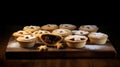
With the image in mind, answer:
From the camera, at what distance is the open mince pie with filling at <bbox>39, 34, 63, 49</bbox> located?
2.80 meters

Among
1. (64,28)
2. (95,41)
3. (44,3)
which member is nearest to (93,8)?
(44,3)

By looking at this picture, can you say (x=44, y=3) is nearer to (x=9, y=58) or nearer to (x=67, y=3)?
(x=67, y=3)

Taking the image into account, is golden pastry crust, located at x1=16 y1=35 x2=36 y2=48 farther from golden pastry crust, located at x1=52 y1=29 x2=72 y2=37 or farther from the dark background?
the dark background

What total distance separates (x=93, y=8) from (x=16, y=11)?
103 cm

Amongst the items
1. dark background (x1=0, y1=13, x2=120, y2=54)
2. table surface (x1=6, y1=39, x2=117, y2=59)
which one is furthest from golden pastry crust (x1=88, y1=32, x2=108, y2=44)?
dark background (x1=0, y1=13, x2=120, y2=54)

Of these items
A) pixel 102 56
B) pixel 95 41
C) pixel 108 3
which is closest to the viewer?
pixel 102 56

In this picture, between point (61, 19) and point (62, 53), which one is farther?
point (61, 19)

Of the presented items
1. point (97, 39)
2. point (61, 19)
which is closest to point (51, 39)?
point (97, 39)

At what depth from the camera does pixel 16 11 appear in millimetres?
4203

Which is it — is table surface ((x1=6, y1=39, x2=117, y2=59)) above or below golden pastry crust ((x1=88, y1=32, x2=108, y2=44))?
below

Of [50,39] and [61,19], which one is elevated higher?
[50,39]

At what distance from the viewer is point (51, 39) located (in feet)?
9.24

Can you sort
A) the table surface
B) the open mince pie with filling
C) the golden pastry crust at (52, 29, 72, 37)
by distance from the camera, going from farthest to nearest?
the golden pastry crust at (52, 29, 72, 37) → the open mince pie with filling → the table surface

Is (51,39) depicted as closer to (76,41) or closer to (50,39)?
(50,39)
